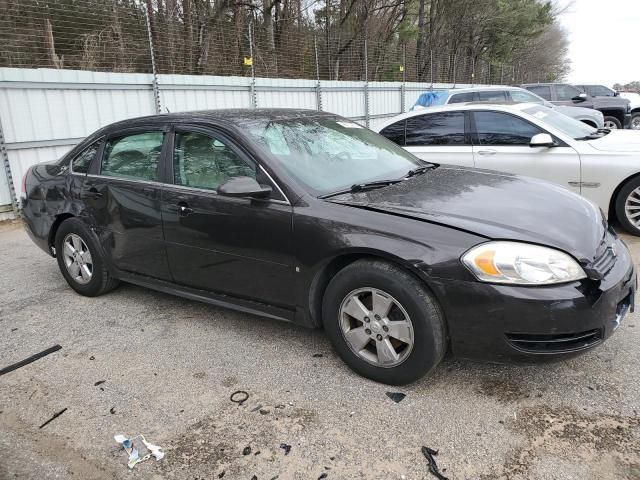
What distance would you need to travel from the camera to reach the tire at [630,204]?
5590 mm

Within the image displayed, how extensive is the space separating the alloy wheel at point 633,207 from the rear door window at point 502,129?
1204 mm

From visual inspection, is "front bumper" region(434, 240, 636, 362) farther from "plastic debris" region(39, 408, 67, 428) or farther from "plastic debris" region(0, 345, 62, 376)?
"plastic debris" region(0, 345, 62, 376)

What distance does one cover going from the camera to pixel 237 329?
3.87 metres

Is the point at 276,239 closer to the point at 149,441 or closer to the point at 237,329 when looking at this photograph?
the point at 237,329

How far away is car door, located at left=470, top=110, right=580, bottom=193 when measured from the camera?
583 cm

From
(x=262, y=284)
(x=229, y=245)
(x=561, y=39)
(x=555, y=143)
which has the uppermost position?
(x=561, y=39)

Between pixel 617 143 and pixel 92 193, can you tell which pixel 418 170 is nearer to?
pixel 92 193

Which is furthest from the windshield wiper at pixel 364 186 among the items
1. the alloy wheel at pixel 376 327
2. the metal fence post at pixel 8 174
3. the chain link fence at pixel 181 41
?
the chain link fence at pixel 181 41

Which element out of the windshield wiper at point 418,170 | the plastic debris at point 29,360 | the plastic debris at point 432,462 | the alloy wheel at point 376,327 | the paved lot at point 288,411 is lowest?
the plastic debris at point 432,462

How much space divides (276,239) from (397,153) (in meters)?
1.52

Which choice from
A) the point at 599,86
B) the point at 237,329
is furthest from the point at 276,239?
the point at 599,86

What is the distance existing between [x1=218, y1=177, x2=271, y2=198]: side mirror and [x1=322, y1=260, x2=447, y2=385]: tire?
698 mm

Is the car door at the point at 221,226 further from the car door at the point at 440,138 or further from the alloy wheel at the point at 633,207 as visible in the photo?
the alloy wheel at the point at 633,207

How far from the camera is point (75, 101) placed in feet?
27.4
